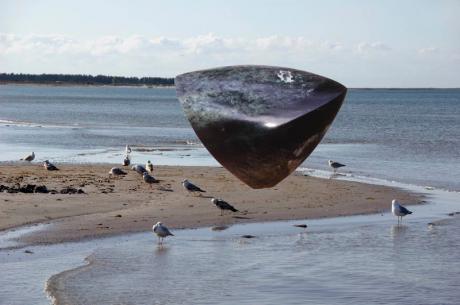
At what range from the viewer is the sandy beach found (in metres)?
18.4

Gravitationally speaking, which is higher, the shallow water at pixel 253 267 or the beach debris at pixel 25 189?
the beach debris at pixel 25 189

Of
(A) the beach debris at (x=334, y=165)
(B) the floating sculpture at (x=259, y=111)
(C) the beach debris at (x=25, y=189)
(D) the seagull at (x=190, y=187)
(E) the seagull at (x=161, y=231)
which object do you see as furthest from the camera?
(A) the beach debris at (x=334, y=165)

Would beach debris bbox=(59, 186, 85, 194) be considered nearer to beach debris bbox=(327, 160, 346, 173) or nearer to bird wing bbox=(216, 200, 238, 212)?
bird wing bbox=(216, 200, 238, 212)

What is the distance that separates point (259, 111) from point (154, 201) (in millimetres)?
15712

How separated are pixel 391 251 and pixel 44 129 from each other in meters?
42.6

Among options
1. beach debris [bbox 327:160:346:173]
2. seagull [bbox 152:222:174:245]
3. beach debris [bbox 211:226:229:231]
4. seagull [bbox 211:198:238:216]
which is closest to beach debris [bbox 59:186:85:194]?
seagull [bbox 211:198:238:216]

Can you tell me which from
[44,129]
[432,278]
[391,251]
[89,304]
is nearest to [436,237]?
[391,251]

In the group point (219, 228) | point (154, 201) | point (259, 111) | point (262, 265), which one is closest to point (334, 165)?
point (154, 201)

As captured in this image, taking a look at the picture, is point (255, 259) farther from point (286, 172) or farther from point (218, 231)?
point (286, 172)

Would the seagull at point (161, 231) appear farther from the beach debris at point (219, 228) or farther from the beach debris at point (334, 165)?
the beach debris at point (334, 165)

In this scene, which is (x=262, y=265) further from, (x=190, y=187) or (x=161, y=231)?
(x=190, y=187)

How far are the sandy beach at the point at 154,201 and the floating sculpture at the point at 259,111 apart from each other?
10.2m

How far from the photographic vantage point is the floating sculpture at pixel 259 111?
21.3 feet

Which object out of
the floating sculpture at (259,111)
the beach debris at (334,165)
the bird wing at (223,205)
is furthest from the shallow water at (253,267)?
the beach debris at (334,165)
